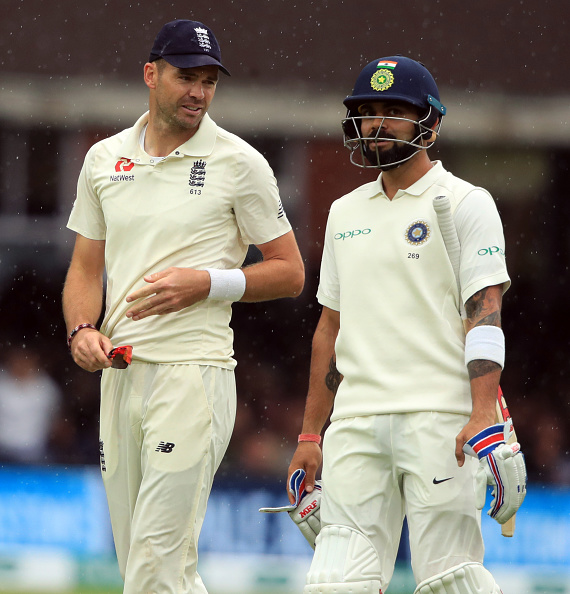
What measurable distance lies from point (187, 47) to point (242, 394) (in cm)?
712

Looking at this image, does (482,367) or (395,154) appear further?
(395,154)

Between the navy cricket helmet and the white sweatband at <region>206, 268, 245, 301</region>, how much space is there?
0.55 metres

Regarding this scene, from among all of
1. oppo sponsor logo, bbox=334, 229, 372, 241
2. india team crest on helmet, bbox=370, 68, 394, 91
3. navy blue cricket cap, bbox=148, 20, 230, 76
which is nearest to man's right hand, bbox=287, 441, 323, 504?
oppo sponsor logo, bbox=334, 229, 372, 241

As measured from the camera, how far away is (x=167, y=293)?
3.95 m

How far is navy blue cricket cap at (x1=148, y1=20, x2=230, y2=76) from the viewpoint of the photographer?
4.18 m

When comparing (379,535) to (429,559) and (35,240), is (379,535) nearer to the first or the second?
(429,559)

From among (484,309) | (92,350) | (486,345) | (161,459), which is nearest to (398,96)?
(484,309)

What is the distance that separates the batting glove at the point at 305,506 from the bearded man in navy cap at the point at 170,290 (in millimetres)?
267

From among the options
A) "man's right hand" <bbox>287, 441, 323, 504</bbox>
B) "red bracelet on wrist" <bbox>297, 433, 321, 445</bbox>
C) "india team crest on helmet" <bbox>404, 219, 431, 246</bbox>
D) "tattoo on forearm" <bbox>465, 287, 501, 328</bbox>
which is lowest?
"man's right hand" <bbox>287, 441, 323, 504</bbox>

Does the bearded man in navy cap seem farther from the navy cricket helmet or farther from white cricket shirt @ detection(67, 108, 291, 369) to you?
the navy cricket helmet

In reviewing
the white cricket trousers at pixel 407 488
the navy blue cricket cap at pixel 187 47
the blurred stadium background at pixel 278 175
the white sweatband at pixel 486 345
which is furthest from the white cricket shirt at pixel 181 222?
the blurred stadium background at pixel 278 175

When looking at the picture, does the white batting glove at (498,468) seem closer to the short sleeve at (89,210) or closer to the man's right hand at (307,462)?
the man's right hand at (307,462)

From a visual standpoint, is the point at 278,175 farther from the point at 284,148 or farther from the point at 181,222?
the point at 181,222

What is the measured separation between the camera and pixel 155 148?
14.1ft
